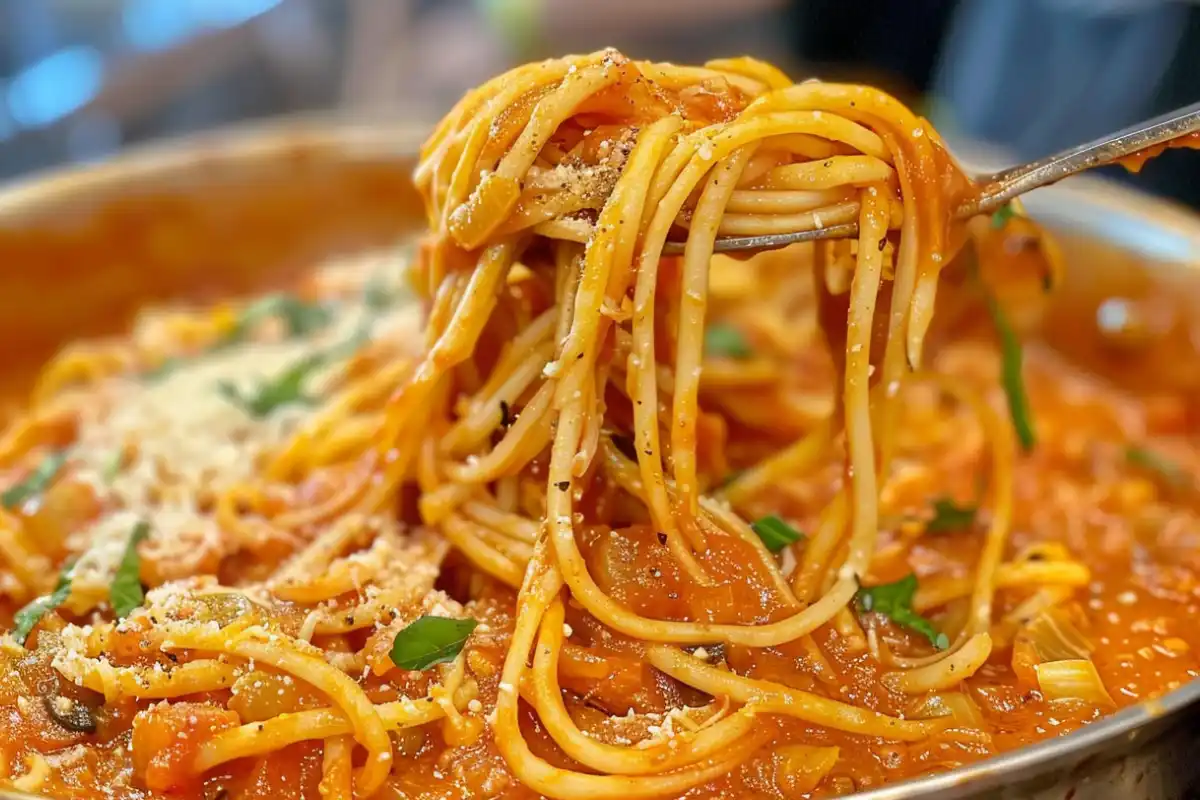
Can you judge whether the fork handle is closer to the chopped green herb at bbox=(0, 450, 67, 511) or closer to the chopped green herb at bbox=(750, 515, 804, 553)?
the chopped green herb at bbox=(750, 515, 804, 553)

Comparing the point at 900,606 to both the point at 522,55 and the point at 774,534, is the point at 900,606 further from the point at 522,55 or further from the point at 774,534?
the point at 522,55

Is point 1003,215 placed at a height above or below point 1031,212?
above

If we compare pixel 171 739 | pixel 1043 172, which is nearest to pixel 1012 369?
pixel 1043 172

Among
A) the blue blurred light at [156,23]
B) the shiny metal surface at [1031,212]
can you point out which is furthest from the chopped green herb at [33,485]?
the blue blurred light at [156,23]

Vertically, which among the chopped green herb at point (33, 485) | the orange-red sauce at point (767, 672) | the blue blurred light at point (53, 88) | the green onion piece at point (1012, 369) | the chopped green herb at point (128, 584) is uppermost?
Answer: the blue blurred light at point (53, 88)

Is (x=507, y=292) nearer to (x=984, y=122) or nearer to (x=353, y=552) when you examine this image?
(x=353, y=552)

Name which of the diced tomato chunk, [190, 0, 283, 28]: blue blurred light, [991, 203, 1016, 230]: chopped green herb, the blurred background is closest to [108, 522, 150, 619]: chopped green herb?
the diced tomato chunk

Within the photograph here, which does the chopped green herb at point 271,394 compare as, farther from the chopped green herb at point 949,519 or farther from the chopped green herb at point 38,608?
the chopped green herb at point 949,519
